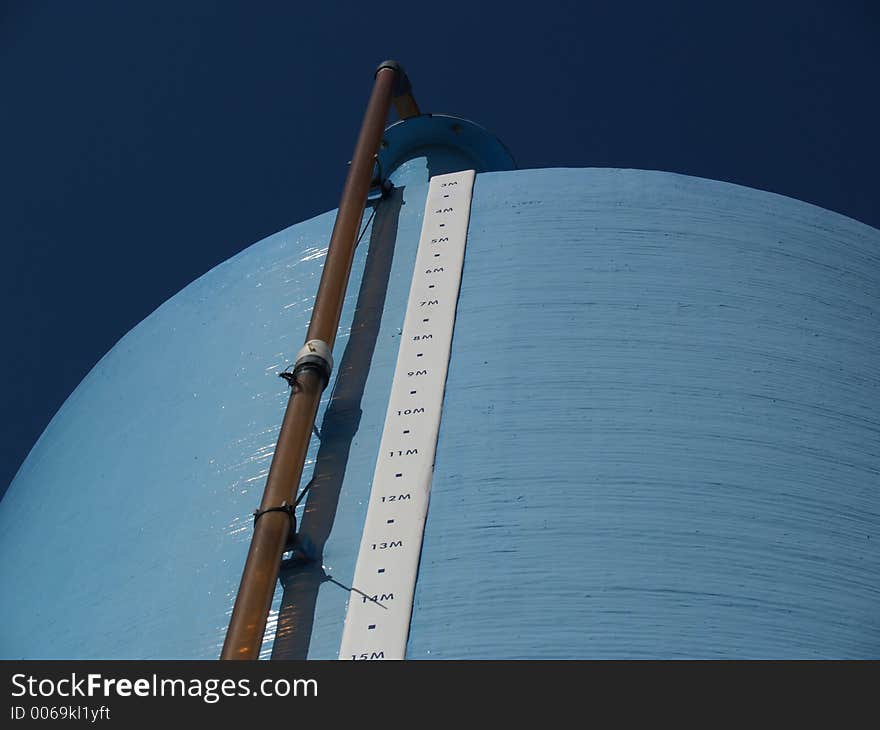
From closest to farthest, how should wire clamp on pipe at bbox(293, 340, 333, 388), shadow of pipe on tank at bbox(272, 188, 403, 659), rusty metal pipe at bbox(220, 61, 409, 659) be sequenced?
rusty metal pipe at bbox(220, 61, 409, 659) → shadow of pipe on tank at bbox(272, 188, 403, 659) → wire clamp on pipe at bbox(293, 340, 333, 388)

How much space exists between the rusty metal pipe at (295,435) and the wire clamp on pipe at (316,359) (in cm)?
1

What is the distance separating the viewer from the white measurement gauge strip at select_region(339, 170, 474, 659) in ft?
8.39

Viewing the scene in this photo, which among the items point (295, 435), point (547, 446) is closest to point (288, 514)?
point (295, 435)

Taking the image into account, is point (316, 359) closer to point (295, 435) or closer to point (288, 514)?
point (295, 435)

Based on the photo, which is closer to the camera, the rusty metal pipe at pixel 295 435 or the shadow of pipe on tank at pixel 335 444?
the rusty metal pipe at pixel 295 435

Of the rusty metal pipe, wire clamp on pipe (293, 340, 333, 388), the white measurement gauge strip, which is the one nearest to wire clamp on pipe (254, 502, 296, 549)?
the rusty metal pipe

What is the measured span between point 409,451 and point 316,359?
32 cm

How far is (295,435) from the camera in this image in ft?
9.45

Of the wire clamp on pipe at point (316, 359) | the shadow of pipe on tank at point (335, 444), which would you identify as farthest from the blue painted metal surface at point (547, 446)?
the wire clamp on pipe at point (316, 359)

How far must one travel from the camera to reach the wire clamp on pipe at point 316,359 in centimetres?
301

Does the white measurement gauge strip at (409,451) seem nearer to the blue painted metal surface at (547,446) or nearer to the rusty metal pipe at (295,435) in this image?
the blue painted metal surface at (547,446)

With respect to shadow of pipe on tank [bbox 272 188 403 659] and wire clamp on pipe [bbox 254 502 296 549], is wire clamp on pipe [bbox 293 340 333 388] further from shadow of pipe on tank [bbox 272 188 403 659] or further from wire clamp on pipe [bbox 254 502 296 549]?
wire clamp on pipe [bbox 254 502 296 549]

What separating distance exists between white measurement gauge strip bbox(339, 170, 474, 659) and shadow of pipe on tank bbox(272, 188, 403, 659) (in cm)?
9
